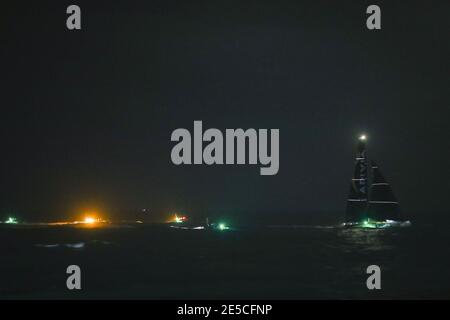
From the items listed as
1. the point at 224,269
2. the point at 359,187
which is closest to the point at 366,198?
the point at 359,187

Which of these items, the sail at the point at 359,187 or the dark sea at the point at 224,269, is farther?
the sail at the point at 359,187

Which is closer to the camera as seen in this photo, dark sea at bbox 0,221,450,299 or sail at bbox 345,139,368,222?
dark sea at bbox 0,221,450,299

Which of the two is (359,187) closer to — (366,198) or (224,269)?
(366,198)

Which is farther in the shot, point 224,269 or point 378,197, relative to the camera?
point 378,197

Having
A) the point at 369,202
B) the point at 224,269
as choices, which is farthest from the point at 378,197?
the point at 224,269

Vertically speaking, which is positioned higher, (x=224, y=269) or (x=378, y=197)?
(x=378, y=197)
